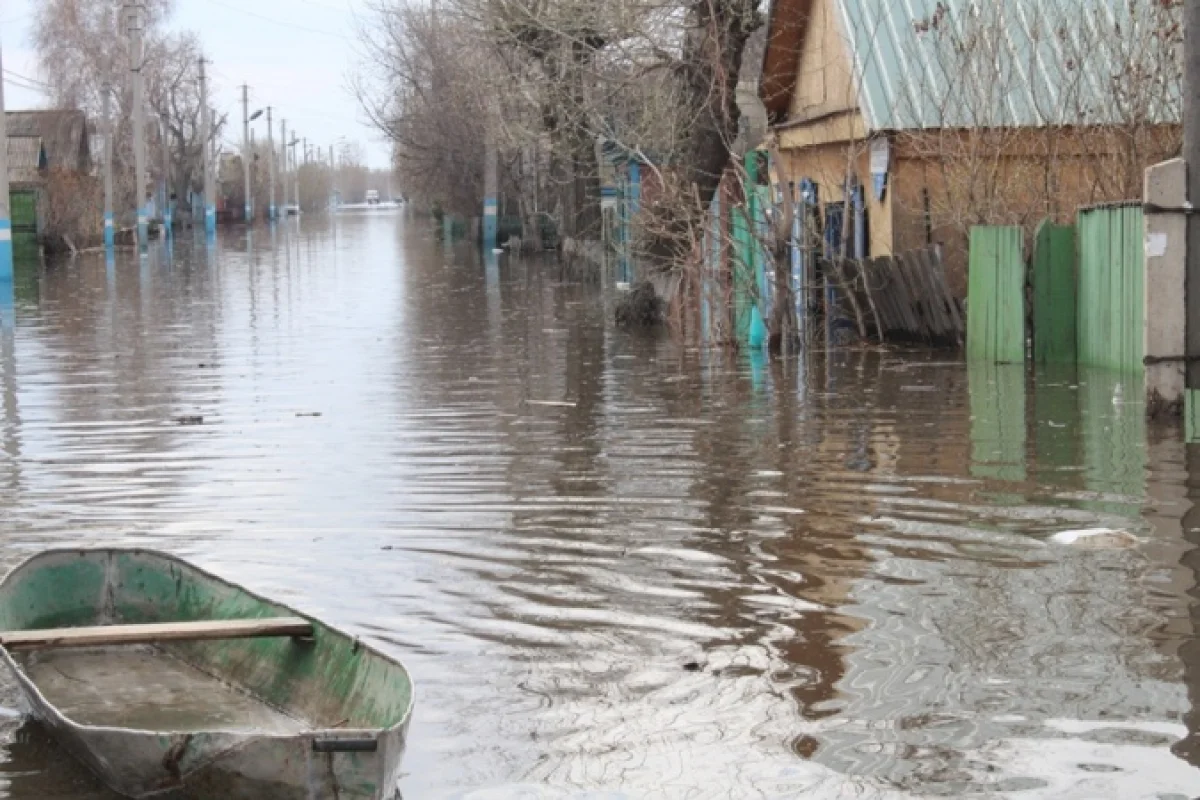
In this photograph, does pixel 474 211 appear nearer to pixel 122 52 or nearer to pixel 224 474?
pixel 122 52

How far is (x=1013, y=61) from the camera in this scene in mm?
17875

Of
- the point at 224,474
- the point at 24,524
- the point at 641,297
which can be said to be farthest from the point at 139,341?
the point at 24,524

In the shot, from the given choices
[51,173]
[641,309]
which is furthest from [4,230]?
[51,173]

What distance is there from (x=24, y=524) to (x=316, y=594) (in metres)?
2.65

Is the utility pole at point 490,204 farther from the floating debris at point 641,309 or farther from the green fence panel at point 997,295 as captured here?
the green fence panel at point 997,295

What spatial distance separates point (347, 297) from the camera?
33.9 metres

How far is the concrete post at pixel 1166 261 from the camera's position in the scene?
11891mm

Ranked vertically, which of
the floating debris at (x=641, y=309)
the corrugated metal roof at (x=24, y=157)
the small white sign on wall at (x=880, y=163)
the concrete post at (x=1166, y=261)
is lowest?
the floating debris at (x=641, y=309)

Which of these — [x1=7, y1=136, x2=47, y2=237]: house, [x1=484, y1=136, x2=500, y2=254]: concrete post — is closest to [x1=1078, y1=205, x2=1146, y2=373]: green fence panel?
[x1=484, y1=136, x2=500, y2=254]: concrete post

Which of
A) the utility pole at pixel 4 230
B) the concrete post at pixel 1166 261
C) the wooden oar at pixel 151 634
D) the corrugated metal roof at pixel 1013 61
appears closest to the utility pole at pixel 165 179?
the utility pole at pixel 4 230

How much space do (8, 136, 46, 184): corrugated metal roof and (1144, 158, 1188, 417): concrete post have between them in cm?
6600

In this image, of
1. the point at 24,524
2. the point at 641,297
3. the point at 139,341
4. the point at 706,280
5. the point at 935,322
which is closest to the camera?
the point at 24,524

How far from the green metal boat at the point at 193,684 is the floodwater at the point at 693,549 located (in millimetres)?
292

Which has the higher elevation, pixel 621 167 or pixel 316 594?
pixel 621 167
